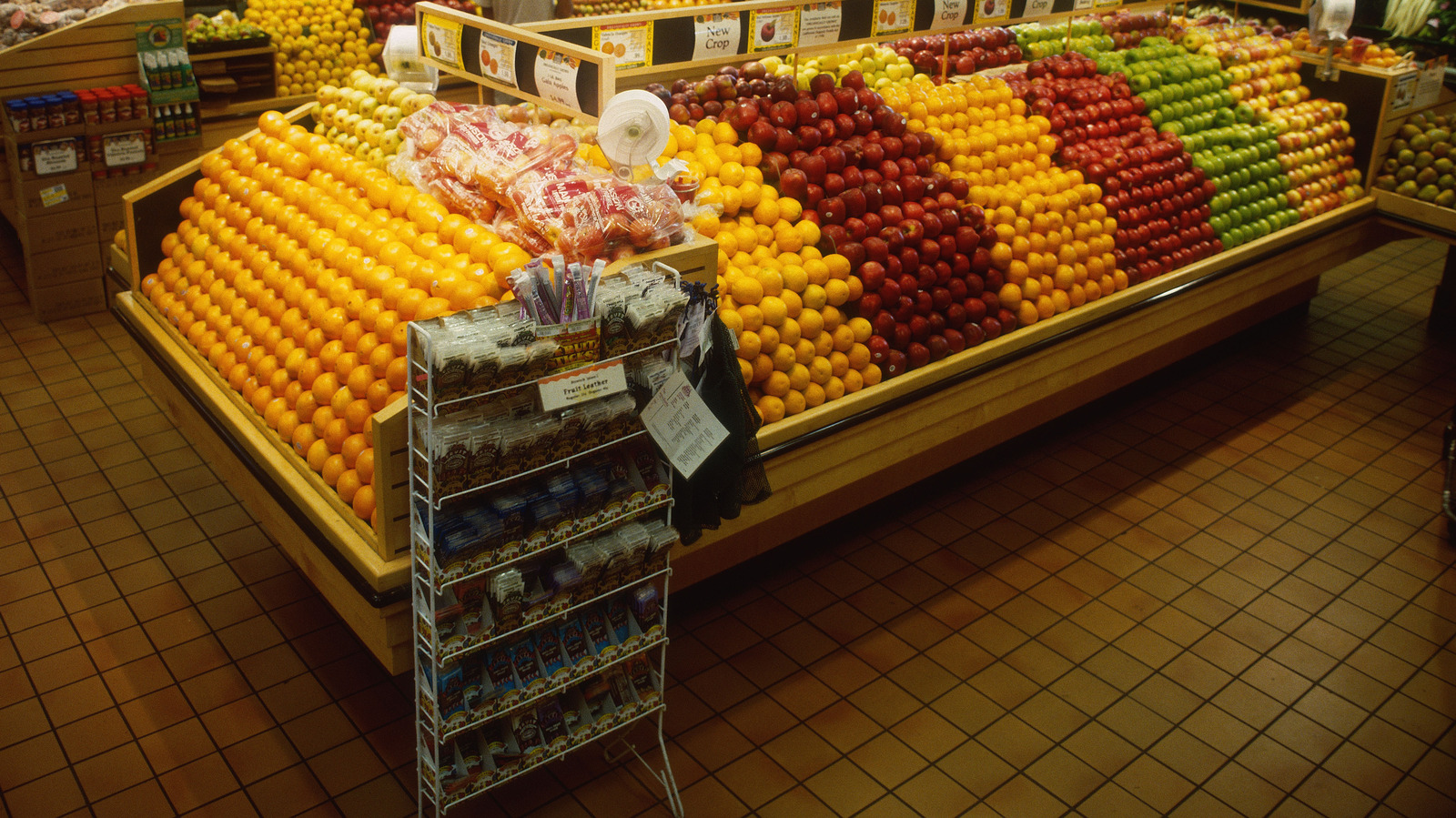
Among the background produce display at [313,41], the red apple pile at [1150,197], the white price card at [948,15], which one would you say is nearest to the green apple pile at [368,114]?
the white price card at [948,15]

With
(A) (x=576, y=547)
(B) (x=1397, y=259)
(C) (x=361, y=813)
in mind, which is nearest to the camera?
(A) (x=576, y=547)

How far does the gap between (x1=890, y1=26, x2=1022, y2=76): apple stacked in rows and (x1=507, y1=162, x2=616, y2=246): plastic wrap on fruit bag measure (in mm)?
2393

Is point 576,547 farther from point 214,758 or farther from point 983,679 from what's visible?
point 983,679

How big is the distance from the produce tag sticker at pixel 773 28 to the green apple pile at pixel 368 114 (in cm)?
124

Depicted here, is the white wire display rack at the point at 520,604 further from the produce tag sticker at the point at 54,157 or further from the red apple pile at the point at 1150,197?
the produce tag sticker at the point at 54,157

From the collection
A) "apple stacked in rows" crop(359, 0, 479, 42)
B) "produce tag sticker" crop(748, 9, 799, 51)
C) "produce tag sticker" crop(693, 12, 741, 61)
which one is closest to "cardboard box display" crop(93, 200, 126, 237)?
"apple stacked in rows" crop(359, 0, 479, 42)

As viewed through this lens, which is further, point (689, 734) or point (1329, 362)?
point (1329, 362)

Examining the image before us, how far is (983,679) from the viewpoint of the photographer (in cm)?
367

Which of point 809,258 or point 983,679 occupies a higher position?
point 809,258

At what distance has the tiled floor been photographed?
3230 millimetres

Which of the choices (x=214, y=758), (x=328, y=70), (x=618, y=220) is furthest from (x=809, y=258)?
(x=328, y=70)

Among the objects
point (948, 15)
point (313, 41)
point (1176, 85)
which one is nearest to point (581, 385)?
point (948, 15)

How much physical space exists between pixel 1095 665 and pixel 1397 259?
5.34 m

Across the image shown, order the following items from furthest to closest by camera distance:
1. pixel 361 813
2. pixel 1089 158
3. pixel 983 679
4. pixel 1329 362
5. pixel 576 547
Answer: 1. pixel 1329 362
2. pixel 1089 158
3. pixel 983 679
4. pixel 361 813
5. pixel 576 547
